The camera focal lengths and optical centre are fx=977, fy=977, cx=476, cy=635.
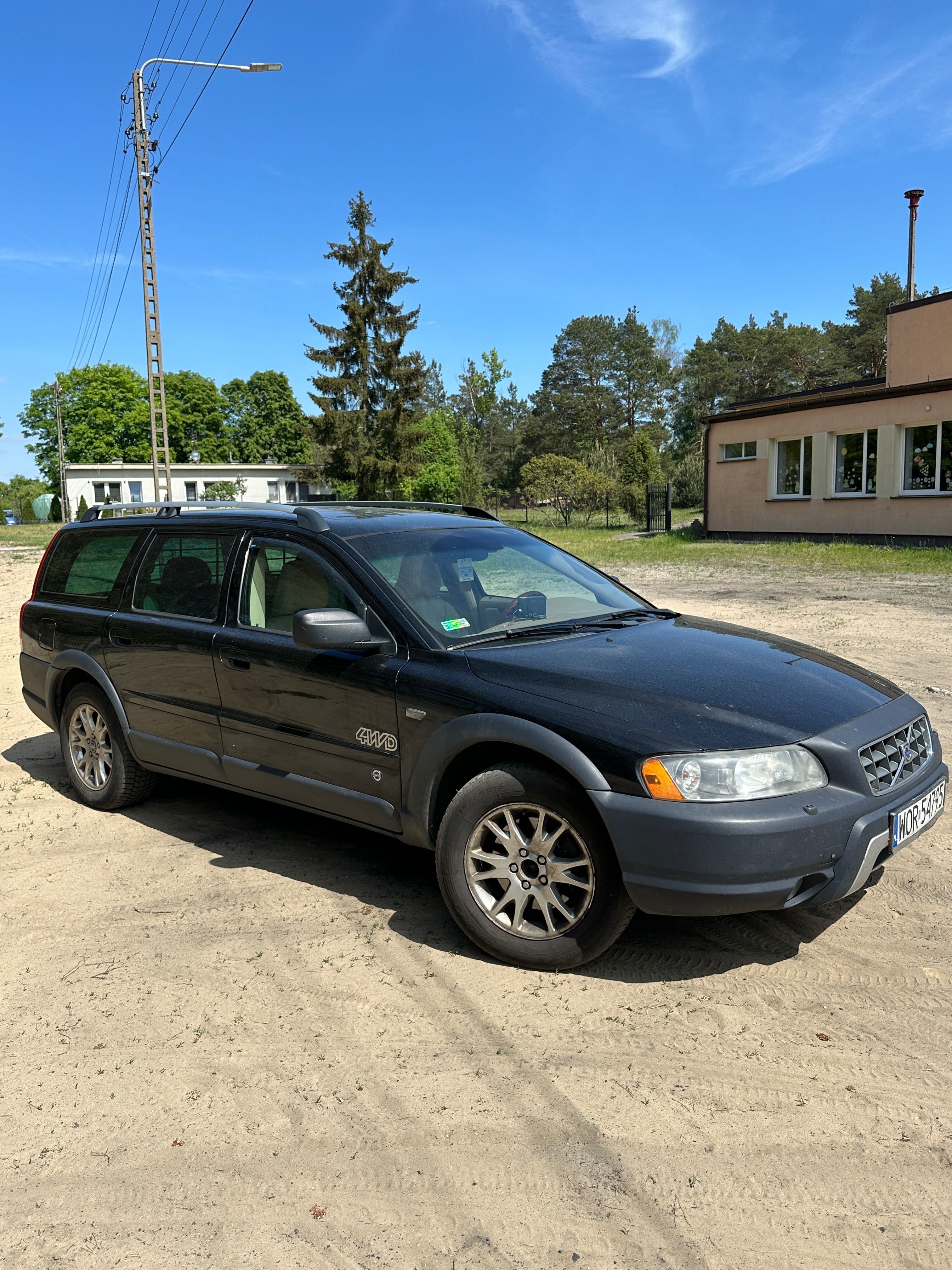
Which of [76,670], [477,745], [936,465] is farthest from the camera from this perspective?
[936,465]

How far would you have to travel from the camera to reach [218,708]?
463 cm

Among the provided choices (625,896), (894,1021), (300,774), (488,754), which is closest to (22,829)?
(300,774)

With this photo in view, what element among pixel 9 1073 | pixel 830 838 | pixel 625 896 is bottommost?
pixel 9 1073

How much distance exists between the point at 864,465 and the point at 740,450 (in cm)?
481

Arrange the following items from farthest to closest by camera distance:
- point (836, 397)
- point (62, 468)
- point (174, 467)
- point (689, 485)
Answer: point (174, 467)
point (62, 468)
point (689, 485)
point (836, 397)

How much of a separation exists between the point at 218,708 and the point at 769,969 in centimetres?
267

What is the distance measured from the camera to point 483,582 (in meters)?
4.51

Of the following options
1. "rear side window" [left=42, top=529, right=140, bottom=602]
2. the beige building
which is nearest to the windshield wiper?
"rear side window" [left=42, top=529, right=140, bottom=602]

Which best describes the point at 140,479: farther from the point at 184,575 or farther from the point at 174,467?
the point at 184,575

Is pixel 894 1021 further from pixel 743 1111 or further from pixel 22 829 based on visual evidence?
pixel 22 829

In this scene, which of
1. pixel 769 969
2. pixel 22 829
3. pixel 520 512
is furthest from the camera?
pixel 520 512

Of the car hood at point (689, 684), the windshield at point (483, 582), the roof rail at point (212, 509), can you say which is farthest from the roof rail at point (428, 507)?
the car hood at point (689, 684)

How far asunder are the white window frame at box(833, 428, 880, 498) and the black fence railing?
7256mm

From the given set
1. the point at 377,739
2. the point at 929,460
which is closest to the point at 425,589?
the point at 377,739
